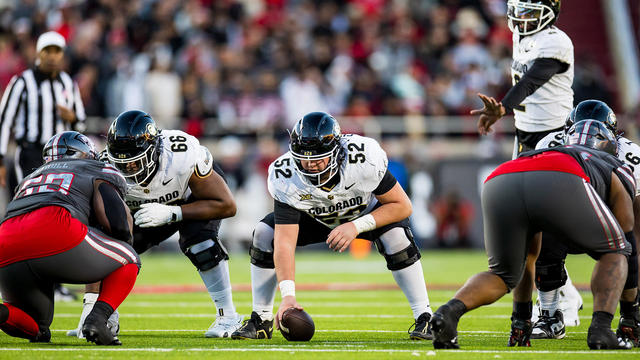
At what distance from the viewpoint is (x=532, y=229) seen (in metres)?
4.91

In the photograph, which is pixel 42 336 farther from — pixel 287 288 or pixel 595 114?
pixel 595 114

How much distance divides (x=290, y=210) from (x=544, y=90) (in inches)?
86.4

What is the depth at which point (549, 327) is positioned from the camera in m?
5.83

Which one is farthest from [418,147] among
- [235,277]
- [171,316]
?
[171,316]

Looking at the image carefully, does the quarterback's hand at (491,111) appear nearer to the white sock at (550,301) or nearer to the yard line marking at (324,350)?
the white sock at (550,301)

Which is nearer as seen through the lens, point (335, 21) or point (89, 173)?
point (89, 173)

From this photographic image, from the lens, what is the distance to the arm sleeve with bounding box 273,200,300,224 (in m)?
5.54

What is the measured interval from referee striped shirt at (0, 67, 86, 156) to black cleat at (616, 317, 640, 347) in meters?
5.46

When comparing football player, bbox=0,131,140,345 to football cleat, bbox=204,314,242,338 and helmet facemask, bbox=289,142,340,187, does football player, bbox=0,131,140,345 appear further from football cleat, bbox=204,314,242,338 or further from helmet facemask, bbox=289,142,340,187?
helmet facemask, bbox=289,142,340,187

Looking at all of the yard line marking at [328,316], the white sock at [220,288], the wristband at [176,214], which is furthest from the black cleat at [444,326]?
the yard line marking at [328,316]

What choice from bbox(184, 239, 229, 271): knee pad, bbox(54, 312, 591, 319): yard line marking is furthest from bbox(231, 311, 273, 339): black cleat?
bbox(54, 312, 591, 319): yard line marking

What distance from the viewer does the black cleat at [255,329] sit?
223 inches

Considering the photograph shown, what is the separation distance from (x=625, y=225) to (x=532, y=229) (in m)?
0.55

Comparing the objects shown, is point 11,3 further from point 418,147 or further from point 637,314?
point 637,314
